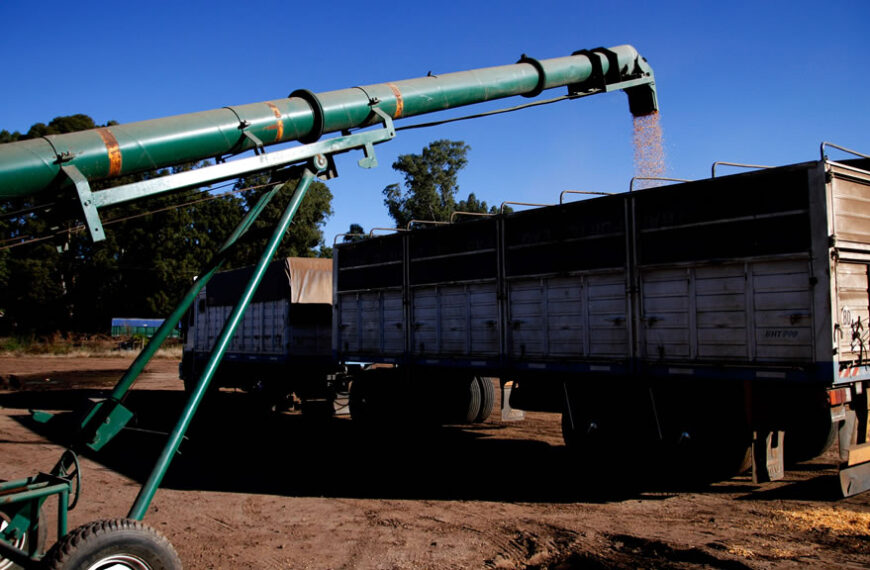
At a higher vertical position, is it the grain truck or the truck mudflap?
the grain truck

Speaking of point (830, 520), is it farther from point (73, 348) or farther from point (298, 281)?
point (73, 348)

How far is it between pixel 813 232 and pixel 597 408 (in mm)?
3256

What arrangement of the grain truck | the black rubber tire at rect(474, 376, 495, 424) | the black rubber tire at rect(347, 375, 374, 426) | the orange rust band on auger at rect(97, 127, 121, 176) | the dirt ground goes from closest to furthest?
the orange rust band on auger at rect(97, 127, 121, 176)
the dirt ground
the grain truck
the black rubber tire at rect(347, 375, 374, 426)
the black rubber tire at rect(474, 376, 495, 424)

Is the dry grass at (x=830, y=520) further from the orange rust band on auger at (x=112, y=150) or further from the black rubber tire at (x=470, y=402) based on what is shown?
the black rubber tire at (x=470, y=402)

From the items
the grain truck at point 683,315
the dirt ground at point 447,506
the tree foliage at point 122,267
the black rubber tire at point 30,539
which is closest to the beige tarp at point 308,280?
the dirt ground at point 447,506

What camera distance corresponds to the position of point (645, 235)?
789 centimetres

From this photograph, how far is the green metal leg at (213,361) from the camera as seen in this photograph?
4.09 metres

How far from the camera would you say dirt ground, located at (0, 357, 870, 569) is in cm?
555

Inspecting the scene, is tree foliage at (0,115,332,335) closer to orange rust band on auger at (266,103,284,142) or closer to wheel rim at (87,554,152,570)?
orange rust band on auger at (266,103,284,142)

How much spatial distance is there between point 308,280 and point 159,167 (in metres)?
10.6

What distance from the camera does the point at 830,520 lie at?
20.7 ft

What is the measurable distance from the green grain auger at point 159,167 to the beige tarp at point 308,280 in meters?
9.22

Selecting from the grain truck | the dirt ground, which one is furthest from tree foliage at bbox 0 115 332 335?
the grain truck

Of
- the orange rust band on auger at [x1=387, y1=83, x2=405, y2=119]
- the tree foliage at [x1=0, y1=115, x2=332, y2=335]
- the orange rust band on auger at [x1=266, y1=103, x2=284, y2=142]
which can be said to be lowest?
the orange rust band on auger at [x1=266, y1=103, x2=284, y2=142]
